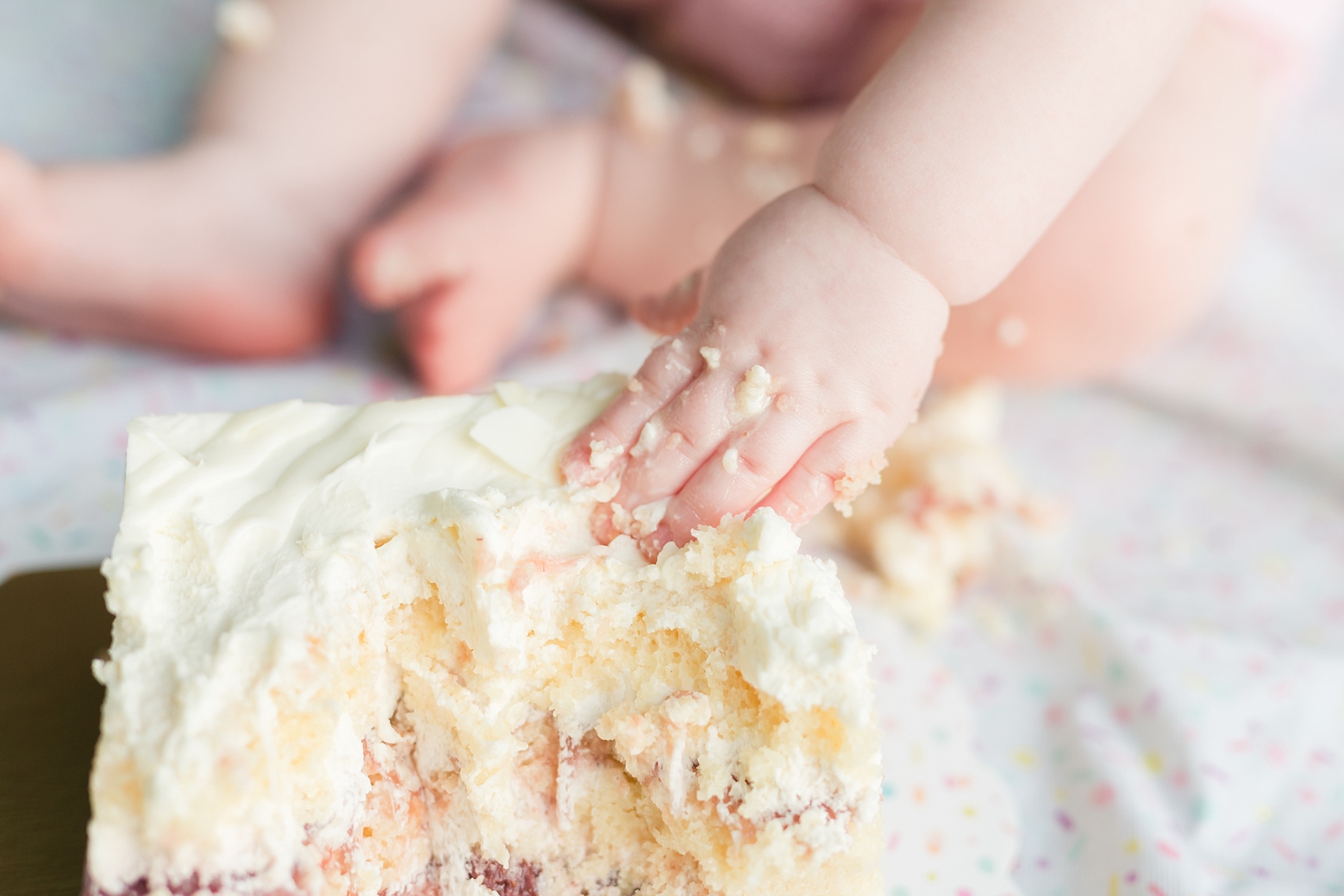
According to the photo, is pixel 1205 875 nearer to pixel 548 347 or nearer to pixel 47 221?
pixel 548 347

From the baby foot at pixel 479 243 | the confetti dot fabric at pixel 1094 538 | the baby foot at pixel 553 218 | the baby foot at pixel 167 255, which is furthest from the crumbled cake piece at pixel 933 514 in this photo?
the baby foot at pixel 167 255

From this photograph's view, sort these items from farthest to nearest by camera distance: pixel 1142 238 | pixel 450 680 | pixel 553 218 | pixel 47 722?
pixel 553 218
pixel 1142 238
pixel 47 722
pixel 450 680

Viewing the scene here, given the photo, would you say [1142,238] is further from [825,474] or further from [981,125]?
[825,474]

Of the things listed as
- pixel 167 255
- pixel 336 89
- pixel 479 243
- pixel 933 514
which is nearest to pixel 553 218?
pixel 479 243

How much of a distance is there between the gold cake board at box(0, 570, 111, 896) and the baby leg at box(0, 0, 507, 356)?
30 centimetres

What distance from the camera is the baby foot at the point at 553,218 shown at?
3.10 ft

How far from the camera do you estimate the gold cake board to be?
0.57 m

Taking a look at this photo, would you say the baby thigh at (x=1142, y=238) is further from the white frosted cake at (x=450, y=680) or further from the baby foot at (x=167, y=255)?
the baby foot at (x=167, y=255)

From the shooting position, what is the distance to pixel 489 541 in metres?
0.47

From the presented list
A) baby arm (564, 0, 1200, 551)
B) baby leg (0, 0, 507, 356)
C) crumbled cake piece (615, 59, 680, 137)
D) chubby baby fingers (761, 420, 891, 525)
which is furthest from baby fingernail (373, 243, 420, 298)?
chubby baby fingers (761, 420, 891, 525)

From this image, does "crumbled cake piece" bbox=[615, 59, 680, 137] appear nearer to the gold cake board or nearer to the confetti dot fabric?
the confetti dot fabric

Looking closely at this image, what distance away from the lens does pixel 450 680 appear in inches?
20.1

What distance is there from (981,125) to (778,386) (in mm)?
192

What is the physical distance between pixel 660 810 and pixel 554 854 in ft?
0.23
